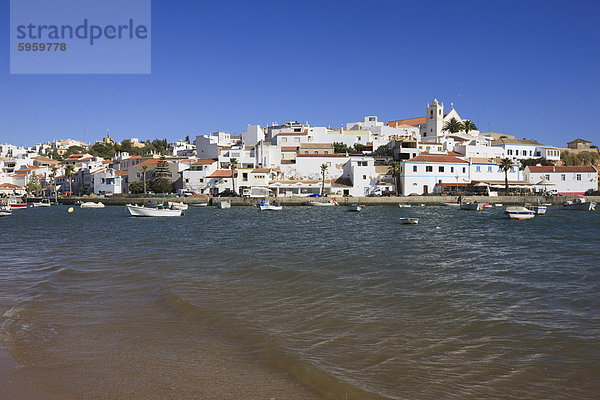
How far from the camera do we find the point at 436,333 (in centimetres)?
721

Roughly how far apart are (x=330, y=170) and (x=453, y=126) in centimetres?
3912

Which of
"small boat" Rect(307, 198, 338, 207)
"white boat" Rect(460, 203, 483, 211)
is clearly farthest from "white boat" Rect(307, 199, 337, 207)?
"white boat" Rect(460, 203, 483, 211)

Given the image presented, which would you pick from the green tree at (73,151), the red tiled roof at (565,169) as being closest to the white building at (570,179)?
the red tiled roof at (565,169)

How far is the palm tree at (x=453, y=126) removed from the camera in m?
96.0

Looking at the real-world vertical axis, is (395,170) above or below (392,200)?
above

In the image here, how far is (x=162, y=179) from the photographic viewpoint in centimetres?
7225

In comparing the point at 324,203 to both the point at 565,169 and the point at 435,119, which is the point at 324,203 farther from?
the point at 435,119

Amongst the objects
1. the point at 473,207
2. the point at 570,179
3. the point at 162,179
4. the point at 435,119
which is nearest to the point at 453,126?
the point at 435,119

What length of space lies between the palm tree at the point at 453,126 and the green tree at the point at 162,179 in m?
60.5

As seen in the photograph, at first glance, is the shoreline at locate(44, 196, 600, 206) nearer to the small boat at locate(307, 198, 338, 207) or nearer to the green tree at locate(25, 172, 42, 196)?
the small boat at locate(307, 198, 338, 207)

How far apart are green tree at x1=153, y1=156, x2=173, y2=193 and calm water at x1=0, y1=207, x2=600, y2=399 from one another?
57119 millimetres

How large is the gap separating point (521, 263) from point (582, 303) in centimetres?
569

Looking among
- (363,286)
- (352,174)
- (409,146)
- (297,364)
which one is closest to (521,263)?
(363,286)

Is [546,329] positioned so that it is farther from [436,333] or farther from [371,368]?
[371,368]
